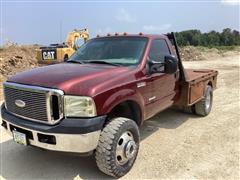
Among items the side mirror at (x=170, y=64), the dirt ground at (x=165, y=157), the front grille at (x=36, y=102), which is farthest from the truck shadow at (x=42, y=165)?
the side mirror at (x=170, y=64)

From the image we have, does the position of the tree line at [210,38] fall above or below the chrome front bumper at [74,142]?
below

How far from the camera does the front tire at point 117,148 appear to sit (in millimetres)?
3758

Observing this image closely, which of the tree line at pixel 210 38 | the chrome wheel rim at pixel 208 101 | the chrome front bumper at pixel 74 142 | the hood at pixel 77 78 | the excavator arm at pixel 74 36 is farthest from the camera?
the tree line at pixel 210 38

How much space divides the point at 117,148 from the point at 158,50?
2177 mm

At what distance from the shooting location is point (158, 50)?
211 inches

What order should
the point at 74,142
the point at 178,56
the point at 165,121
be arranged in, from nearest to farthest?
1. the point at 74,142
2. the point at 178,56
3. the point at 165,121

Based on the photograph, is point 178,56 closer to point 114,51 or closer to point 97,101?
point 114,51

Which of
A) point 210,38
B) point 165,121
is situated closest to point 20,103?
point 165,121

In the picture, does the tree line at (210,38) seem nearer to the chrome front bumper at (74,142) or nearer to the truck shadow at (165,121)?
the truck shadow at (165,121)

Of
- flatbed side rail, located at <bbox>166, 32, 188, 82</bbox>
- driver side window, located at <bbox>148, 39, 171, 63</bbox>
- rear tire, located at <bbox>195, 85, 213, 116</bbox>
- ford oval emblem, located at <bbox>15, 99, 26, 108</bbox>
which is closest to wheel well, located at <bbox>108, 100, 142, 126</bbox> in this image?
driver side window, located at <bbox>148, 39, 171, 63</bbox>

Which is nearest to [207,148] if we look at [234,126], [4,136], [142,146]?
[142,146]

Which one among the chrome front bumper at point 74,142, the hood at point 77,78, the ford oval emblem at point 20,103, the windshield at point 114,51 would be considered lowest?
the chrome front bumper at point 74,142

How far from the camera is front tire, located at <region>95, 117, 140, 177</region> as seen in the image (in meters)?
3.76

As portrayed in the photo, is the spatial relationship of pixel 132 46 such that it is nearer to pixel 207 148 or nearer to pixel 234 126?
pixel 207 148
